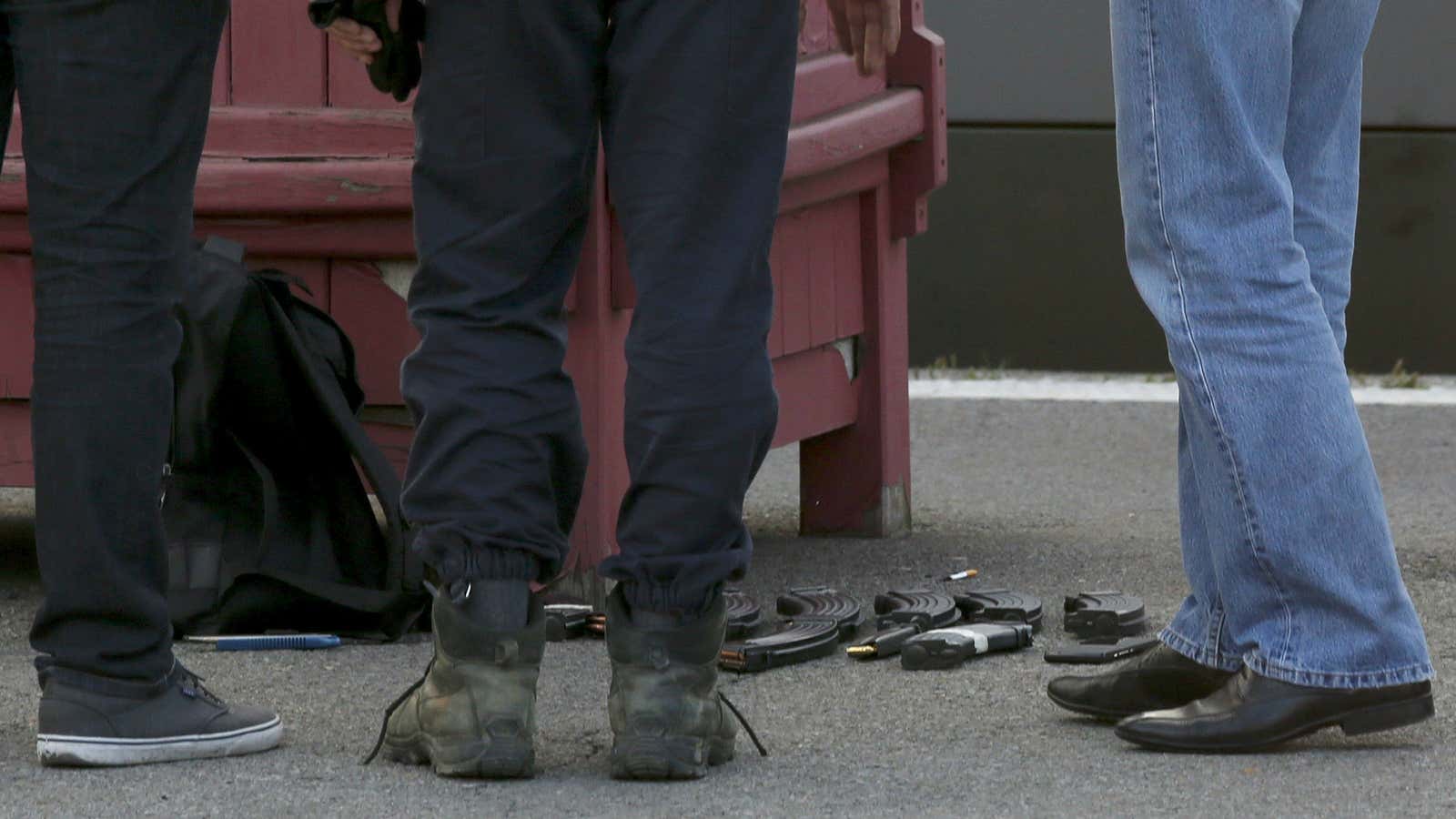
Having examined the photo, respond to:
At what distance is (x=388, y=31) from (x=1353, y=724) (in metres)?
1.17

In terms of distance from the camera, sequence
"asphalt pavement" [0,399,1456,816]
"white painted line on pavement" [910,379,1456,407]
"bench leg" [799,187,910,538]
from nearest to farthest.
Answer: "asphalt pavement" [0,399,1456,816] < "bench leg" [799,187,910,538] < "white painted line on pavement" [910,379,1456,407]

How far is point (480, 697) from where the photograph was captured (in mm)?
2115

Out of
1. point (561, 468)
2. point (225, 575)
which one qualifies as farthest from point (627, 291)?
point (561, 468)

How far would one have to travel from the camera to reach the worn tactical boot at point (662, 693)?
2.13m

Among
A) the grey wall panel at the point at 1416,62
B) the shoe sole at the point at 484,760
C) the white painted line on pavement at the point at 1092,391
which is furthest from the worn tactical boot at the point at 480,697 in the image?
the grey wall panel at the point at 1416,62

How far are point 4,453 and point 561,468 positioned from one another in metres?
1.39

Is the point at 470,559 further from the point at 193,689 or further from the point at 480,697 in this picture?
the point at 193,689

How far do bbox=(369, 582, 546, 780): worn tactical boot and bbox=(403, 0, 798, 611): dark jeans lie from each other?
→ 56mm

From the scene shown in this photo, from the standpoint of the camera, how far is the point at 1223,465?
2234 millimetres

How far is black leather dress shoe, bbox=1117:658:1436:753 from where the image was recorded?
2221mm

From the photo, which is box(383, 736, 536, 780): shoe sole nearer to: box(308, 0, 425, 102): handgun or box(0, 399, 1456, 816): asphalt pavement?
box(0, 399, 1456, 816): asphalt pavement

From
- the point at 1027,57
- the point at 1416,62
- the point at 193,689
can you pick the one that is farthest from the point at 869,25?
the point at 1416,62

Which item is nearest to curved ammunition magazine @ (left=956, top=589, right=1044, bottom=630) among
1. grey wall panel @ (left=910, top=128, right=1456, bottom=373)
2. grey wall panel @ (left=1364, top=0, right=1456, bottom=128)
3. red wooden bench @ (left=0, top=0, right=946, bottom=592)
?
red wooden bench @ (left=0, top=0, right=946, bottom=592)

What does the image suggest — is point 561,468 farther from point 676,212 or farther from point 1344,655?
point 1344,655
